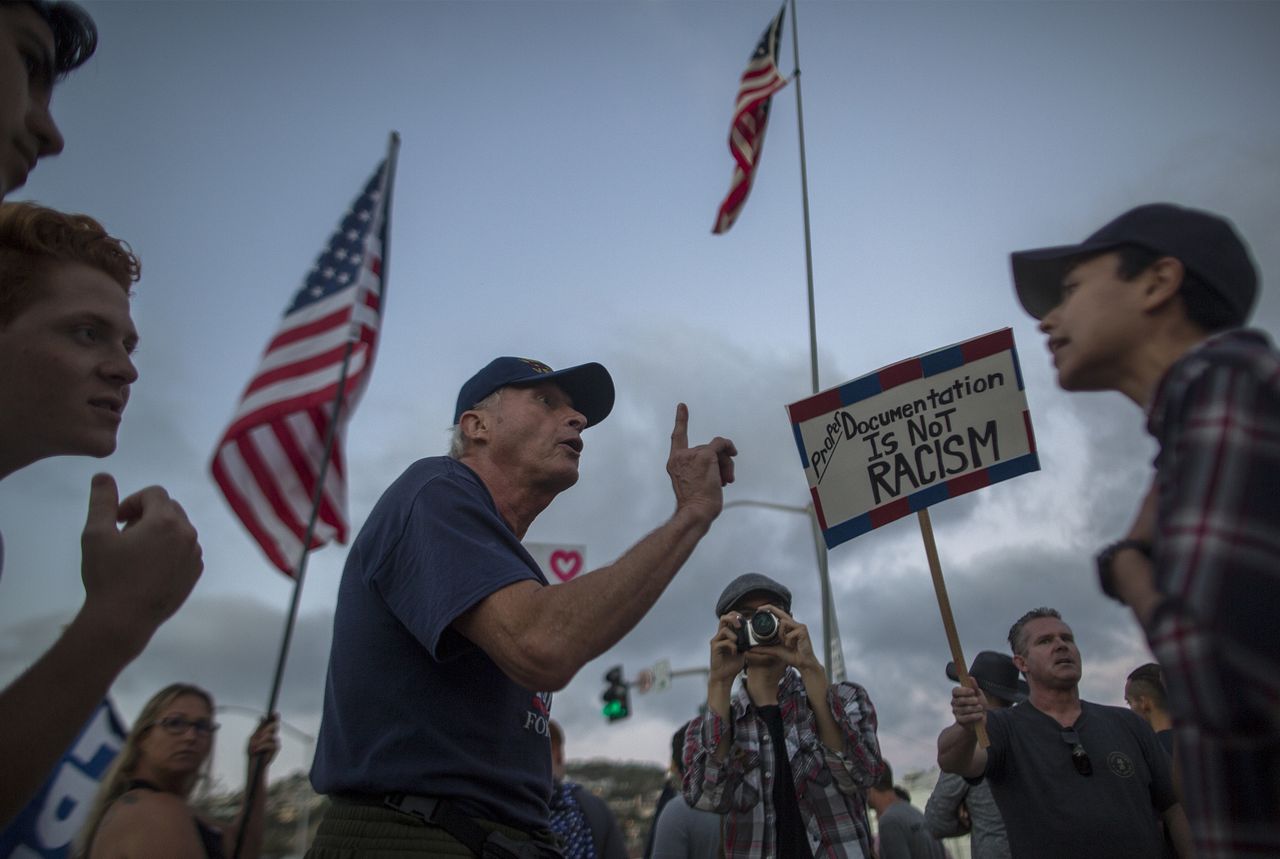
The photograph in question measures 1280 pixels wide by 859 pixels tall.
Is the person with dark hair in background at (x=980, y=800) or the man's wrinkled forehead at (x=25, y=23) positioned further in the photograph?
the person with dark hair in background at (x=980, y=800)

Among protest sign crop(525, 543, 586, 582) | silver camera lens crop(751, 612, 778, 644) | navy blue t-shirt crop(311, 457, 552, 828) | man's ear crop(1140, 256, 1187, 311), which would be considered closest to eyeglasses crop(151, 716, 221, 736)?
navy blue t-shirt crop(311, 457, 552, 828)

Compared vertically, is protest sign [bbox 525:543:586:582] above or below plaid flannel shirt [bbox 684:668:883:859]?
above

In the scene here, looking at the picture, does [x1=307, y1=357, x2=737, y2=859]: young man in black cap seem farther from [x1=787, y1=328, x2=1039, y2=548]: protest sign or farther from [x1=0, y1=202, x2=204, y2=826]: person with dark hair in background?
[x1=787, y1=328, x2=1039, y2=548]: protest sign

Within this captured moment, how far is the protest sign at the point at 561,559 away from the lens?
9320 millimetres

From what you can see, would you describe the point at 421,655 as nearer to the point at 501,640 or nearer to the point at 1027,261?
the point at 501,640

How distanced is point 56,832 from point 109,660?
3144mm

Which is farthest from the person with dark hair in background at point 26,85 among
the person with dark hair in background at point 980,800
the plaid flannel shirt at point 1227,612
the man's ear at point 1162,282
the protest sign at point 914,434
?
the person with dark hair in background at point 980,800

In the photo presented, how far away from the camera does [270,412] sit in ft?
20.8

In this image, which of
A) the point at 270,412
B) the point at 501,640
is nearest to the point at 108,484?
the point at 501,640

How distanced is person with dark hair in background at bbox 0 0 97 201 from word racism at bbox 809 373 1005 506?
2855 mm

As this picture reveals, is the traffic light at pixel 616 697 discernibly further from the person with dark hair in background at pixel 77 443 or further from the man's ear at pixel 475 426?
the person with dark hair in background at pixel 77 443

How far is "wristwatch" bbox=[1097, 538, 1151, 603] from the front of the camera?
4.95 feet

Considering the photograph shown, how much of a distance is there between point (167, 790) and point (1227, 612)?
376 cm

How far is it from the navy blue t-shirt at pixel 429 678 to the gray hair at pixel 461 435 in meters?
0.67
